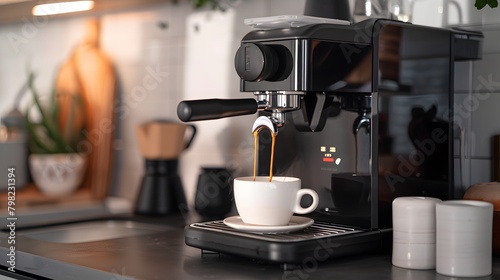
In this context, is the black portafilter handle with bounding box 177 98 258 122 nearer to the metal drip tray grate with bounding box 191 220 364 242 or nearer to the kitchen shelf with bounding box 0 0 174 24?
the metal drip tray grate with bounding box 191 220 364 242

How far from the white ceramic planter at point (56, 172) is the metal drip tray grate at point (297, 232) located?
99 centimetres

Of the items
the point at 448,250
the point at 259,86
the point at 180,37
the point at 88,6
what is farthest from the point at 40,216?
the point at 448,250

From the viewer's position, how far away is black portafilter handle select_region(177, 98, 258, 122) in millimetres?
989

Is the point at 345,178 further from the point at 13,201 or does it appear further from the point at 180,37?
the point at 13,201

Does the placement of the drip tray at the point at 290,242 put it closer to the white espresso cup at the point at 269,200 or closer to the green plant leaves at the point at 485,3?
the white espresso cup at the point at 269,200

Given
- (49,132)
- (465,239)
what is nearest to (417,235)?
(465,239)

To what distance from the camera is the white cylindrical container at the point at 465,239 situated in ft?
3.31

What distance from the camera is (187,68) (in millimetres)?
1915

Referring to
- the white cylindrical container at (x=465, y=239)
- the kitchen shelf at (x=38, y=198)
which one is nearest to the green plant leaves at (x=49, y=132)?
the kitchen shelf at (x=38, y=198)

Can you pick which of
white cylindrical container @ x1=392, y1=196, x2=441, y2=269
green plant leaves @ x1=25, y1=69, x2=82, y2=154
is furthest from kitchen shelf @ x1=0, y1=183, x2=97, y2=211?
white cylindrical container @ x1=392, y1=196, x2=441, y2=269

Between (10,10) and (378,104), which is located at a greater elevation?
(10,10)

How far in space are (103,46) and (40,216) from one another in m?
0.60

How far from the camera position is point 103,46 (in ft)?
7.09

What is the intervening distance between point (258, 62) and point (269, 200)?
197 mm
